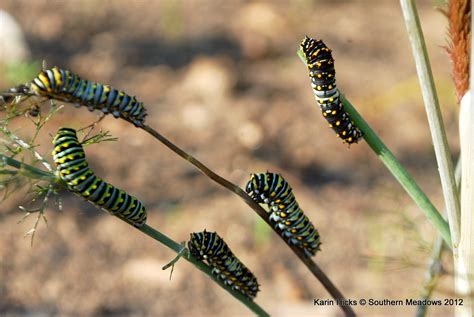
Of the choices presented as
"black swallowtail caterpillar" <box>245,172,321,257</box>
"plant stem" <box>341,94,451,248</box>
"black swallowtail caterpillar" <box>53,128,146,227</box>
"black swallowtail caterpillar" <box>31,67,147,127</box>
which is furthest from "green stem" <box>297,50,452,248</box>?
"black swallowtail caterpillar" <box>53,128,146,227</box>

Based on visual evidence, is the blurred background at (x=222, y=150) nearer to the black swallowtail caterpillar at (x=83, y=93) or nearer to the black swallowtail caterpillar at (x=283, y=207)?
the black swallowtail caterpillar at (x=283, y=207)

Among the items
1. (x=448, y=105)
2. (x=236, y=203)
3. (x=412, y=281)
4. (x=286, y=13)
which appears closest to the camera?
(x=412, y=281)

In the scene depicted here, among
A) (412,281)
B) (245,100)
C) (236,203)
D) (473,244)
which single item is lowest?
(473,244)

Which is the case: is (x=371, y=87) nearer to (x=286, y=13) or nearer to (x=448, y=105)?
(x=448, y=105)

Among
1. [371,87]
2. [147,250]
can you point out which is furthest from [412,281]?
[371,87]

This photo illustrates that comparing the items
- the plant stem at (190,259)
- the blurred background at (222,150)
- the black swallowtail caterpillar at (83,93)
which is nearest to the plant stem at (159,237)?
the plant stem at (190,259)

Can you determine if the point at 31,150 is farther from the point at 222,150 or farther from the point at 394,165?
the point at 222,150
